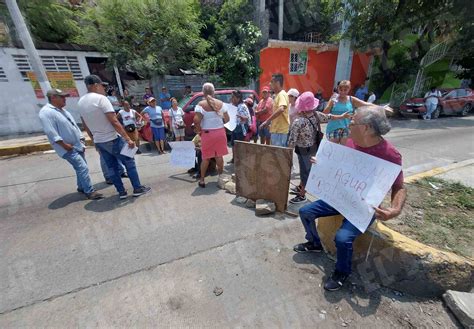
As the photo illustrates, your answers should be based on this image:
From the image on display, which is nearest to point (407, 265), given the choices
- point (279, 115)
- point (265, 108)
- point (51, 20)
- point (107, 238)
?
point (279, 115)

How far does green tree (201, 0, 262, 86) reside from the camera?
12188mm

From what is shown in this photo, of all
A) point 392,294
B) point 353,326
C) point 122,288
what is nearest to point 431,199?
point 392,294

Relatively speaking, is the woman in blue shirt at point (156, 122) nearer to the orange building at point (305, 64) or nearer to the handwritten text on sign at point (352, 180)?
the handwritten text on sign at point (352, 180)

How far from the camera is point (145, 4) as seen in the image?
29.7 ft

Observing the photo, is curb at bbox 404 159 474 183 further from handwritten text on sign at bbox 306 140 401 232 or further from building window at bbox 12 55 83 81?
building window at bbox 12 55 83 81

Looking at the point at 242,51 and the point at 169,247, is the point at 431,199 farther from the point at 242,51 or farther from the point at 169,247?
the point at 242,51

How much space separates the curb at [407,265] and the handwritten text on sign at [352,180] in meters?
0.48

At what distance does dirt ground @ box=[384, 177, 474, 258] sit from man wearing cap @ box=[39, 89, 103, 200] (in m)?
4.50

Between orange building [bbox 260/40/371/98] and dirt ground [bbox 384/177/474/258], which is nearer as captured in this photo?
dirt ground [bbox 384/177/474/258]

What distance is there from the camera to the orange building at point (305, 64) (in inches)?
574

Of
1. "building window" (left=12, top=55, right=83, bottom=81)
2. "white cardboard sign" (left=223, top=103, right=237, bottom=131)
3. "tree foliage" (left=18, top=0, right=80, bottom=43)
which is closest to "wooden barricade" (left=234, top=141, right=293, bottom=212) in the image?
"white cardboard sign" (left=223, top=103, right=237, bottom=131)

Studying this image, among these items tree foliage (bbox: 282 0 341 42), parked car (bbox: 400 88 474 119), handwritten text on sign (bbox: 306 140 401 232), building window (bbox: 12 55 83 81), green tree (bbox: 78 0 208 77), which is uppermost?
tree foliage (bbox: 282 0 341 42)

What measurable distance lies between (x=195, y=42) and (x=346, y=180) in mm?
10123

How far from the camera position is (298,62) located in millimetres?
15945
